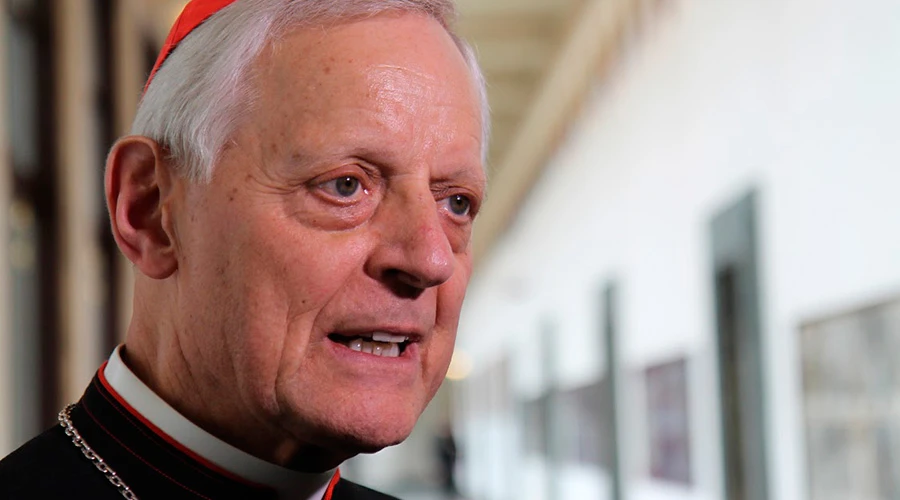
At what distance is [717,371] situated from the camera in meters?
8.18

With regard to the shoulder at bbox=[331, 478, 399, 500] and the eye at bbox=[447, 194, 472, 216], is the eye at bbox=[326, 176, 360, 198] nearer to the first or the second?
the eye at bbox=[447, 194, 472, 216]

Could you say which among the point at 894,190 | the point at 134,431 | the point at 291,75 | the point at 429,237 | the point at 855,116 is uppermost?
the point at 855,116

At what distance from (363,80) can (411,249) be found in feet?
0.85

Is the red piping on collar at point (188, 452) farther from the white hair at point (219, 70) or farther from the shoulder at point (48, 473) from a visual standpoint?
the white hair at point (219, 70)

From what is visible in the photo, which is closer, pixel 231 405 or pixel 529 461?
pixel 231 405

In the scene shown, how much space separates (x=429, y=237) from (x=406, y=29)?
0.34 m

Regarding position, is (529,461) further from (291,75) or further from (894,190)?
(291,75)

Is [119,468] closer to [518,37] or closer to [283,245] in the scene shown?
[283,245]

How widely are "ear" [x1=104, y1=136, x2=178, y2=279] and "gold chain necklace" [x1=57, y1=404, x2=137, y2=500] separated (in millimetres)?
304

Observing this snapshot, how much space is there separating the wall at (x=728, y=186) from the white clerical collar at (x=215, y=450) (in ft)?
12.0

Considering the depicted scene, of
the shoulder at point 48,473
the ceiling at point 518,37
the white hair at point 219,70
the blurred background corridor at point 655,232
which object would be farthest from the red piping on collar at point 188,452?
the ceiling at point 518,37

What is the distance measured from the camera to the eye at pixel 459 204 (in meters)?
1.87

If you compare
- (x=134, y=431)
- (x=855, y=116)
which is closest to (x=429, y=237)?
(x=134, y=431)

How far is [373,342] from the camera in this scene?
1.76m
